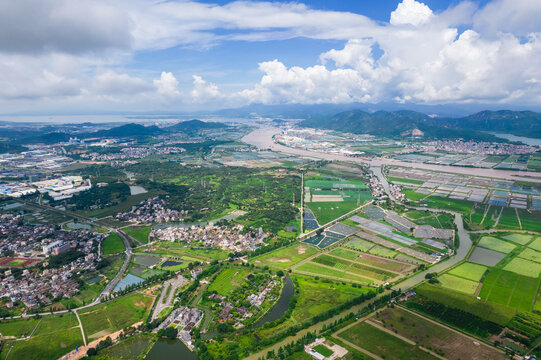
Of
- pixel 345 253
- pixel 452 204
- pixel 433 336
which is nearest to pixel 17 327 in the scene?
pixel 345 253

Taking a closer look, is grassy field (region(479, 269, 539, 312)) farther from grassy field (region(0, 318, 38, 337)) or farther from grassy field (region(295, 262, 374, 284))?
grassy field (region(0, 318, 38, 337))

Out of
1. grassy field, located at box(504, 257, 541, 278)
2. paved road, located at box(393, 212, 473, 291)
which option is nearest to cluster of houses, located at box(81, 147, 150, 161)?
paved road, located at box(393, 212, 473, 291)

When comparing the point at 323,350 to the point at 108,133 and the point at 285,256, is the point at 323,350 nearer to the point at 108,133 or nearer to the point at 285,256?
the point at 285,256

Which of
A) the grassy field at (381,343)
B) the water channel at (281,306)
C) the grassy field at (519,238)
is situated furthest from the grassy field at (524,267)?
the water channel at (281,306)

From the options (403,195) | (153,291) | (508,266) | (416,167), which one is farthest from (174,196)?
(416,167)

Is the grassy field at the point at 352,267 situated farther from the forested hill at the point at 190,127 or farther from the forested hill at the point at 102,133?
the forested hill at the point at 190,127

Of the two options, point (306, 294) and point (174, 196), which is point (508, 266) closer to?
point (306, 294)
